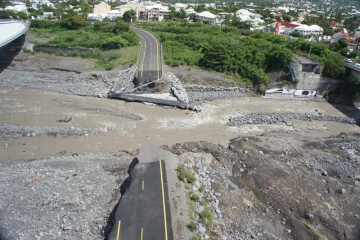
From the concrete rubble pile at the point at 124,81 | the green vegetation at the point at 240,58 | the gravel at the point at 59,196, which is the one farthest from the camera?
the green vegetation at the point at 240,58

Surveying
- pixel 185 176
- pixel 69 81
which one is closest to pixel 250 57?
pixel 69 81

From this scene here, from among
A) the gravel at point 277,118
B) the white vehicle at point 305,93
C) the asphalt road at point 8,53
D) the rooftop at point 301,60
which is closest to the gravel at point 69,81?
the asphalt road at point 8,53

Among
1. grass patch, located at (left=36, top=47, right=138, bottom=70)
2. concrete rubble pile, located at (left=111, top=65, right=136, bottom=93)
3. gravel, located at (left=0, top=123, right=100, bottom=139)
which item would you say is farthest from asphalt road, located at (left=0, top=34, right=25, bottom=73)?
gravel, located at (left=0, top=123, right=100, bottom=139)

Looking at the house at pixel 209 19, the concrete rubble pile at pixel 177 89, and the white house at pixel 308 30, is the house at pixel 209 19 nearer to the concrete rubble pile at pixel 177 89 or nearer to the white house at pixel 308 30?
the white house at pixel 308 30

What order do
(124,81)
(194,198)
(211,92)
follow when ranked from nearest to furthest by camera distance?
1. (194,198)
2. (211,92)
3. (124,81)

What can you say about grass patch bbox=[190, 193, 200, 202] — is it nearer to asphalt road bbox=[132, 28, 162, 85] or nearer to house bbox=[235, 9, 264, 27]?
asphalt road bbox=[132, 28, 162, 85]

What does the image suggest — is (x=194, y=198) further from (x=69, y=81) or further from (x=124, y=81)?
(x=69, y=81)
